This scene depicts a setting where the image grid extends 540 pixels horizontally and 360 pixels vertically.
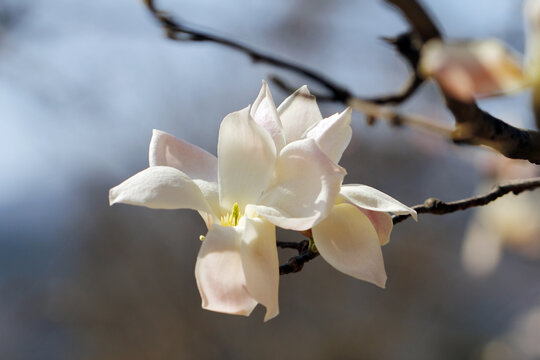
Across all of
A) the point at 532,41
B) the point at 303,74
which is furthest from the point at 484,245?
the point at 532,41

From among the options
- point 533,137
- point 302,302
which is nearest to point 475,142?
point 533,137

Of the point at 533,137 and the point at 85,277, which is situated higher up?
→ the point at 533,137

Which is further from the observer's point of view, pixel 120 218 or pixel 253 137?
pixel 120 218

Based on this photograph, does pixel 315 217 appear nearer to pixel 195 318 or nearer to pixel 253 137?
pixel 253 137

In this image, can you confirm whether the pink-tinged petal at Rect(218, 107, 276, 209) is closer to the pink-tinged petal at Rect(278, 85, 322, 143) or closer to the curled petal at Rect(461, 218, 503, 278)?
the pink-tinged petal at Rect(278, 85, 322, 143)

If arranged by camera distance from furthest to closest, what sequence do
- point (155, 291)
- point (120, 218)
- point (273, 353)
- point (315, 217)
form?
point (120, 218), point (155, 291), point (273, 353), point (315, 217)

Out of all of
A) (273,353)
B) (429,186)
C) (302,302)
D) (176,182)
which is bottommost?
(273,353)

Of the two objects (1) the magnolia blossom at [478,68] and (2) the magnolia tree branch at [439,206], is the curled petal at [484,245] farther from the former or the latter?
(1) the magnolia blossom at [478,68]

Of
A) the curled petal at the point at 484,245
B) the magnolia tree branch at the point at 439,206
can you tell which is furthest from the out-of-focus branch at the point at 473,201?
the curled petal at the point at 484,245
